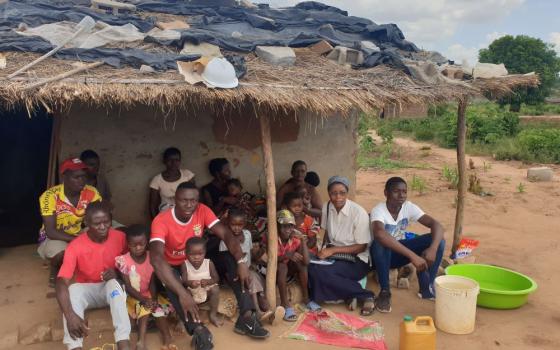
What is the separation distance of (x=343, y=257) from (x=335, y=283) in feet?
0.88

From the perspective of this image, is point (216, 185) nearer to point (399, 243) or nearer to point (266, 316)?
point (266, 316)

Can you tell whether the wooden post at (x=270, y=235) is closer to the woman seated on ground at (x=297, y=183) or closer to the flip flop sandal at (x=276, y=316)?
the flip flop sandal at (x=276, y=316)

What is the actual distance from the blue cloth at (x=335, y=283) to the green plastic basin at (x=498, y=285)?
93cm

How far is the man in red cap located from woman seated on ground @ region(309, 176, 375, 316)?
217cm

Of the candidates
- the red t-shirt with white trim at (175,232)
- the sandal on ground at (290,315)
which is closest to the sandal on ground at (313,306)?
the sandal on ground at (290,315)

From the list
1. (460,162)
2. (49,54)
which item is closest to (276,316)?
(49,54)

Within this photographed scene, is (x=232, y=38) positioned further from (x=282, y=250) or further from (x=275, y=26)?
(x=282, y=250)

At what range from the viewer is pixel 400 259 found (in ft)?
16.5

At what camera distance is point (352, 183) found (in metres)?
7.41

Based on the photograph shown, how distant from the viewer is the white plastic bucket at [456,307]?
4285 millimetres

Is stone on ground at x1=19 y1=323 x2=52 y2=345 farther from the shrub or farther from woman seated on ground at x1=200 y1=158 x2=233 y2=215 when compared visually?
the shrub

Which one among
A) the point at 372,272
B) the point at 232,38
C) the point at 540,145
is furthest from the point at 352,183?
the point at 540,145

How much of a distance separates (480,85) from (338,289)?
8.76ft

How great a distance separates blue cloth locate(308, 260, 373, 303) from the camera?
15.7 ft
